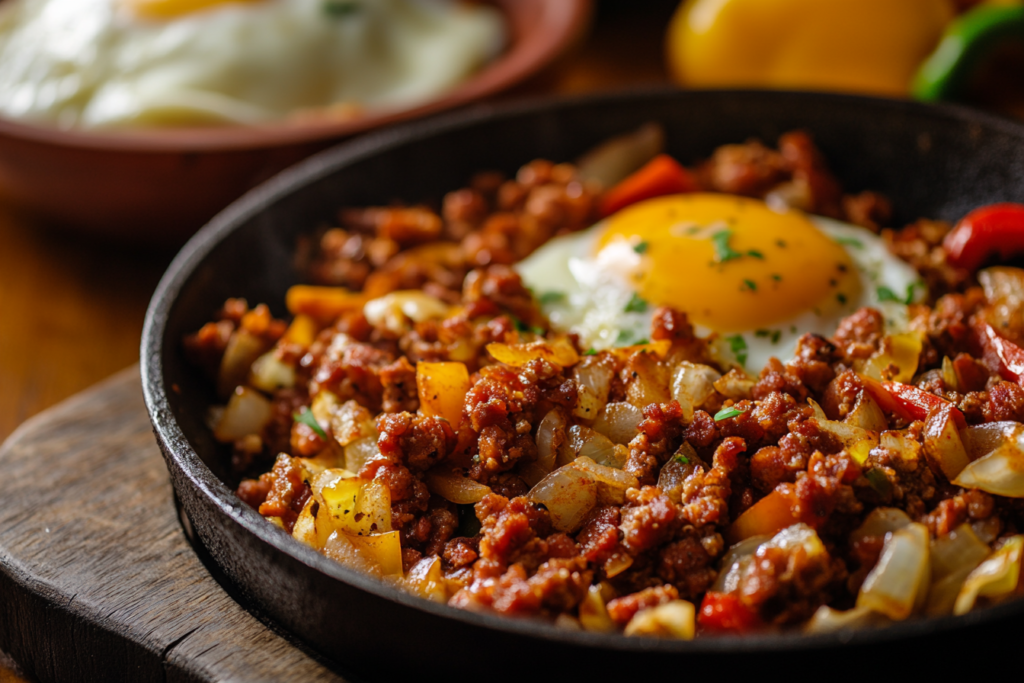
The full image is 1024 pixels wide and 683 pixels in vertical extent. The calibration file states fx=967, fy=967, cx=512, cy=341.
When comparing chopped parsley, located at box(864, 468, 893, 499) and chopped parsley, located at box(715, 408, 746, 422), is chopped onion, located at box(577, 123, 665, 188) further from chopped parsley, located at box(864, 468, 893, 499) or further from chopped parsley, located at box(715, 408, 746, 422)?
chopped parsley, located at box(864, 468, 893, 499)

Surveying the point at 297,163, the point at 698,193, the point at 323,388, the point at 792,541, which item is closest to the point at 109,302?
the point at 297,163

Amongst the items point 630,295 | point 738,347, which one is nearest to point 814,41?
point 630,295

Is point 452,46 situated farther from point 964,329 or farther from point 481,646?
point 481,646

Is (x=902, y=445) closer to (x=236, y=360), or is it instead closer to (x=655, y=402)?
(x=655, y=402)

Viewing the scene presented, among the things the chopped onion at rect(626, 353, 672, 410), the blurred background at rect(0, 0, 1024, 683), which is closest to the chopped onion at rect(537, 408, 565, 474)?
the chopped onion at rect(626, 353, 672, 410)

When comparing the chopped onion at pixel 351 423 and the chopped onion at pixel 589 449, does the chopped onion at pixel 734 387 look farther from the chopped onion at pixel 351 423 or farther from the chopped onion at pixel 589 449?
the chopped onion at pixel 351 423
